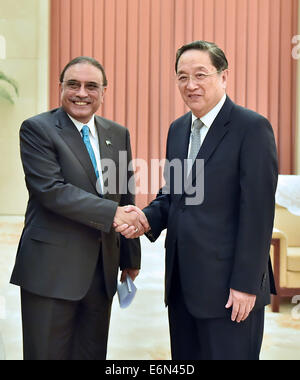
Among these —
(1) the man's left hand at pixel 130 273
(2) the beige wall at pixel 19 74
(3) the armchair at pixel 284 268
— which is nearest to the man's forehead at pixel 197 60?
(1) the man's left hand at pixel 130 273

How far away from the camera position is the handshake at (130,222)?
181 centimetres

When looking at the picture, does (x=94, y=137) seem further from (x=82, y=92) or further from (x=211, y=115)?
(x=211, y=115)

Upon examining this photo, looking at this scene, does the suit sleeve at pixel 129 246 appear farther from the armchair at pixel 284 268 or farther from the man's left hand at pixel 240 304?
the armchair at pixel 284 268

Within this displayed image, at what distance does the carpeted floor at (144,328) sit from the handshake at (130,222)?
3.89ft

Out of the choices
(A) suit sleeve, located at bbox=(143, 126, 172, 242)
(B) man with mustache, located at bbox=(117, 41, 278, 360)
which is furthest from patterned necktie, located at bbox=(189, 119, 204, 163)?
(A) suit sleeve, located at bbox=(143, 126, 172, 242)

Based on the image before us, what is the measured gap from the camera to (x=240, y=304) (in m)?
1.53

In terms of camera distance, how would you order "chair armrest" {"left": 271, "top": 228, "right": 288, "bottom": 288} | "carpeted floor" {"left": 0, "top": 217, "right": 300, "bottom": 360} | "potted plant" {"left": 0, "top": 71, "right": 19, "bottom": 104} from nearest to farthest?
"carpeted floor" {"left": 0, "top": 217, "right": 300, "bottom": 360}, "chair armrest" {"left": 271, "top": 228, "right": 288, "bottom": 288}, "potted plant" {"left": 0, "top": 71, "right": 19, "bottom": 104}

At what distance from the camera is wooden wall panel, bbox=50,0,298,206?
6332 mm

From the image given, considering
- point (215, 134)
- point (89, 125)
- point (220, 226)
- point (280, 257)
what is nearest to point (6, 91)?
point (280, 257)

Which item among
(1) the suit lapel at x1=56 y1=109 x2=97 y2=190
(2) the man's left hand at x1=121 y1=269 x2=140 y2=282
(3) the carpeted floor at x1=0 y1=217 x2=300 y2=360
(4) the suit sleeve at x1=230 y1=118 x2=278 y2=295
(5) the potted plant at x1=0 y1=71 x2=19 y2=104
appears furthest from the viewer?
(5) the potted plant at x1=0 y1=71 x2=19 y2=104

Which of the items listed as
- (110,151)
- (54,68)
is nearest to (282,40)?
(54,68)

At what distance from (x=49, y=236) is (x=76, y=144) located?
1.20 feet

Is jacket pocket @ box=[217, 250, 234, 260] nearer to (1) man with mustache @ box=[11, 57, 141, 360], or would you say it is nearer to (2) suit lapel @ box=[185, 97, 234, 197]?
(2) suit lapel @ box=[185, 97, 234, 197]

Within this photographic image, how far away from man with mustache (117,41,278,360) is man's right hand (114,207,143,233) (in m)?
0.19
